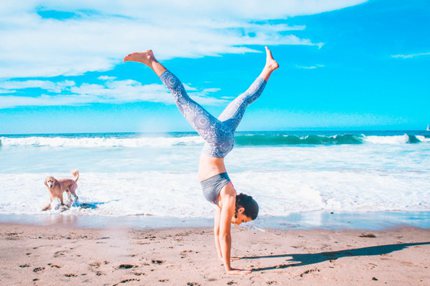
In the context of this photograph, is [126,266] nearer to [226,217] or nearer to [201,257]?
[201,257]

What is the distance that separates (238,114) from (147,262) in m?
2.34

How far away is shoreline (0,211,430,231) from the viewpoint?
7.01m

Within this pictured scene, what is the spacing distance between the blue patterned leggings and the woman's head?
62 centimetres

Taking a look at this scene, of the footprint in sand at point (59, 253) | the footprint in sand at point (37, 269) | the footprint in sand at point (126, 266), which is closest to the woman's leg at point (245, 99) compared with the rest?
the footprint in sand at point (126, 266)

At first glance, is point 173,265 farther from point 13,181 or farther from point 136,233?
point 13,181

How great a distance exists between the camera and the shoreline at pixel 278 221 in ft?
23.0

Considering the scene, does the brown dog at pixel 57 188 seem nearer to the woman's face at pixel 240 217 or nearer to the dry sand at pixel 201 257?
the dry sand at pixel 201 257

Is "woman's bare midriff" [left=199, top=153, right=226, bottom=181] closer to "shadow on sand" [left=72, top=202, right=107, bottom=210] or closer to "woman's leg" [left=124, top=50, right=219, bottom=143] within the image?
"woman's leg" [left=124, top=50, right=219, bottom=143]

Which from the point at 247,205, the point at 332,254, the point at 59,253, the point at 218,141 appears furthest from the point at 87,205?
the point at 332,254

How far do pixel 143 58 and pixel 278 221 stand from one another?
4.64 m

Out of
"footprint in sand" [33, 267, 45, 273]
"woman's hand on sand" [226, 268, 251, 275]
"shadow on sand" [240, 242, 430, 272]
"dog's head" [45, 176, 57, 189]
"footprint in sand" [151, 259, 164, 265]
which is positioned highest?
"dog's head" [45, 176, 57, 189]

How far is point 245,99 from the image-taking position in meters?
4.44

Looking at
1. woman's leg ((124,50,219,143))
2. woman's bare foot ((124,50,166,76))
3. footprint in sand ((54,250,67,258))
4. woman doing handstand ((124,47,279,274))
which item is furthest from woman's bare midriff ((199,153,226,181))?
footprint in sand ((54,250,67,258))

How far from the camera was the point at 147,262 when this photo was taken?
4.85 metres
